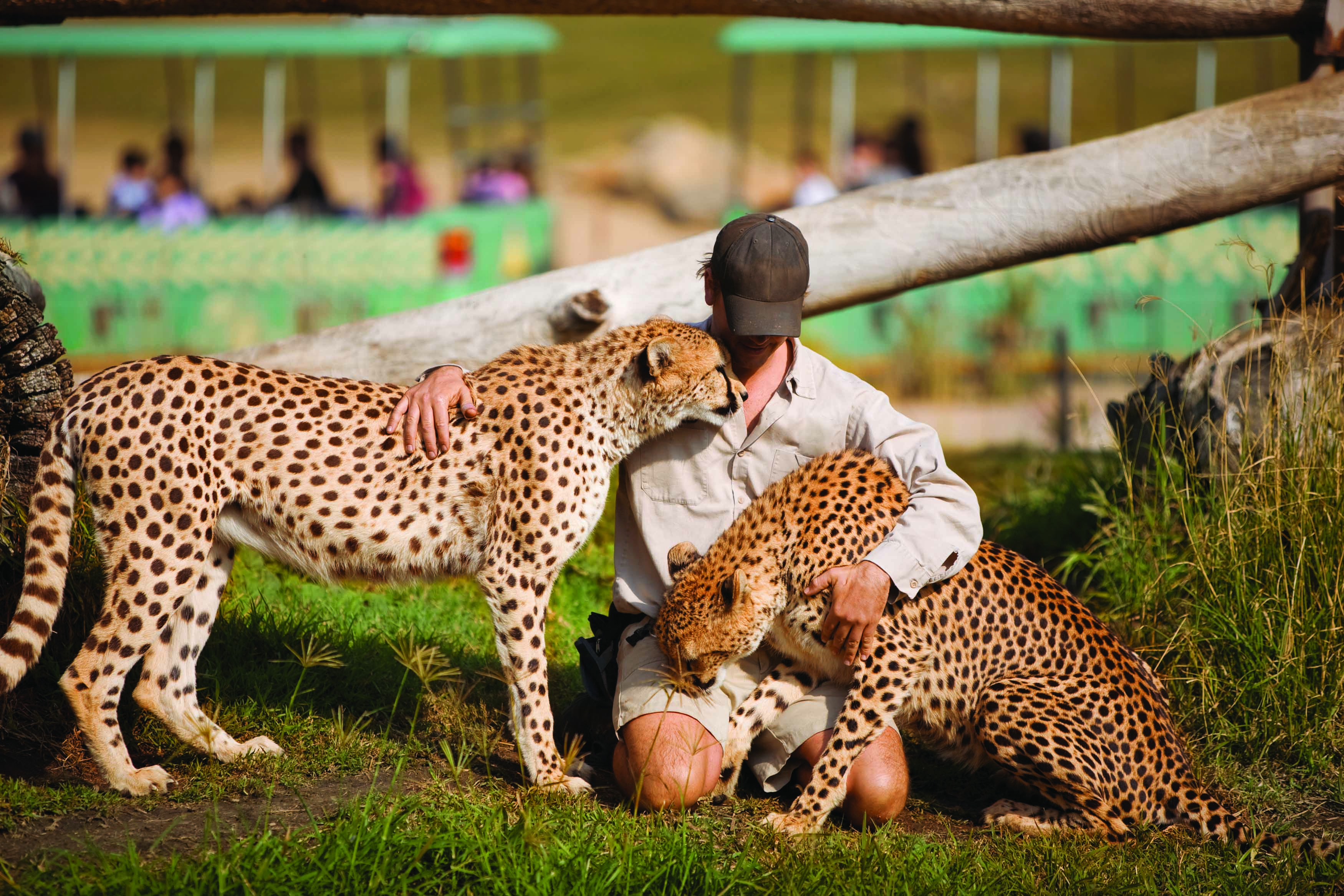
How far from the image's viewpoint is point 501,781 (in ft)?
11.9

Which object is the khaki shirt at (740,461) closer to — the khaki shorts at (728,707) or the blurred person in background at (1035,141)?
the khaki shorts at (728,707)

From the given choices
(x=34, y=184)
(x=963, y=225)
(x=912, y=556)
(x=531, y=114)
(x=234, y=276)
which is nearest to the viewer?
(x=912, y=556)

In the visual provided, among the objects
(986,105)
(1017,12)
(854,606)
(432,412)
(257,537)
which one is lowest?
(854,606)

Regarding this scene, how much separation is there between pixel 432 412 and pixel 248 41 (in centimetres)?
1167

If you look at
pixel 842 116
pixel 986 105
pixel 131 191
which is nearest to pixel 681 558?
pixel 986 105

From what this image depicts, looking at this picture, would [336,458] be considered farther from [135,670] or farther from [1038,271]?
[1038,271]

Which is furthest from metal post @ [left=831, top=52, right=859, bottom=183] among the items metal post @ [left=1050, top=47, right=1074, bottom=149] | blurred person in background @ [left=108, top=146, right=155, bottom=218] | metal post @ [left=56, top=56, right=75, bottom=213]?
metal post @ [left=56, top=56, right=75, bottom=213]

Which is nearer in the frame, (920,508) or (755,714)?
(920,508)

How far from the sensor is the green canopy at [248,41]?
13.2 metres

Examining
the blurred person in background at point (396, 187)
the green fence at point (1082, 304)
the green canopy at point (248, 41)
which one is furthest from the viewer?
the blurred person in background at point (396, 187)

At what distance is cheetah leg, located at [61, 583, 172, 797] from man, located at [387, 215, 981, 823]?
92 cm

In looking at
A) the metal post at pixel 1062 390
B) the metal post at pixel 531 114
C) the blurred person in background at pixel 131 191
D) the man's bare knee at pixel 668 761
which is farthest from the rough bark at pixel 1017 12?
the metal post at pixel 531 114

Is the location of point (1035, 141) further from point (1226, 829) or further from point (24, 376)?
point (24, 376)

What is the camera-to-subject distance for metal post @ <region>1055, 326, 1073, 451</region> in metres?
9.14
